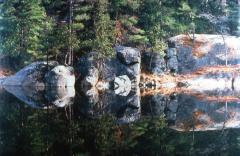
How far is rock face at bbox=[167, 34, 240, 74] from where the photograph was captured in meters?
37.2

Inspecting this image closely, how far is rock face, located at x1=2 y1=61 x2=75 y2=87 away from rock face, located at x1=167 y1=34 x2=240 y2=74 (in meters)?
9.96

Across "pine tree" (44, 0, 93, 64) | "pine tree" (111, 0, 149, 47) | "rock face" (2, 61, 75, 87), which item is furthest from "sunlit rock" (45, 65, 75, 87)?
"pine tree" (111, 0, 149, 47)

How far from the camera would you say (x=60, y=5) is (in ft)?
120

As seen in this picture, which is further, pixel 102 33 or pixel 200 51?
pixel 200 51

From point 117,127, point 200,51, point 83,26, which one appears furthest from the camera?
point 200,51

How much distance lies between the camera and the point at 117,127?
14656 millimetres

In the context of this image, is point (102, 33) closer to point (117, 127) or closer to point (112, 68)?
point (112, 68)

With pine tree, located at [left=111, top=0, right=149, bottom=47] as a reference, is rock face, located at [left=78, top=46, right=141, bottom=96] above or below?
below

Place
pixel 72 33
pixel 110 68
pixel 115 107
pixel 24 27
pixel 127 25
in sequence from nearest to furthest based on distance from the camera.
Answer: pixel 115 107 → pixel 72 33 → pixel 110 68 → pixel 24 27 → pixel 127 25

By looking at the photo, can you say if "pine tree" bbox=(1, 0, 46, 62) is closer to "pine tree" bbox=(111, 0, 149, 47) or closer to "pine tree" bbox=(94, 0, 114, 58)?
"pine tree" bbox=(94, 0, 114, 58)

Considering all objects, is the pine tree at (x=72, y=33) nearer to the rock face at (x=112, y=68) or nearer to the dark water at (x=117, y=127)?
the rock face at (x=112, y=68)

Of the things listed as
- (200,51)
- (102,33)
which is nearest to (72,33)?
(102,33)

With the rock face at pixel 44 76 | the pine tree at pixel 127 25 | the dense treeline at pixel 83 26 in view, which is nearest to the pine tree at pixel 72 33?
the dense treeline at pixel 83 26

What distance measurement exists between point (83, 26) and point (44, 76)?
14.9 feet
